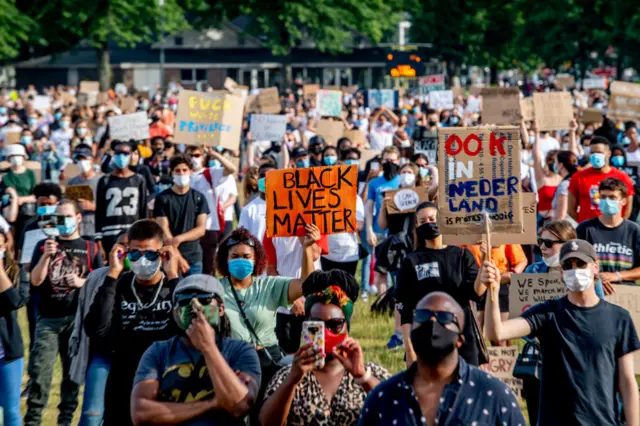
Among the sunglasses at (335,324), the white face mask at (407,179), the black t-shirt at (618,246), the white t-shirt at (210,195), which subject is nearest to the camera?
the sunglasses at (335,324)

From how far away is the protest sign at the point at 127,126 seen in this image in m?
17.1

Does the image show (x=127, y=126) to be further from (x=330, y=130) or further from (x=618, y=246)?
(x=618, y=246)

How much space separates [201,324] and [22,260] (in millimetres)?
4341

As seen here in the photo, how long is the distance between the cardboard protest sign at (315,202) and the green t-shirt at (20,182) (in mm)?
6965

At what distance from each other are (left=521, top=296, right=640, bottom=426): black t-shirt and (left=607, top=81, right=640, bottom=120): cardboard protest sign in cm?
1223

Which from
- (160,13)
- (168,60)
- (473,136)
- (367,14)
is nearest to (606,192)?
(473,136)

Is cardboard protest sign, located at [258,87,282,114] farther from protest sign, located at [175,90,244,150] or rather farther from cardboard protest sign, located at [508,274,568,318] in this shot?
cardboard protest sign, located at [508,274,568,318]

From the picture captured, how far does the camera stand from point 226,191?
1325 centimetres

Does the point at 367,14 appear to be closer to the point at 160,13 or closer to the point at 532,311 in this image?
the point at 160,13

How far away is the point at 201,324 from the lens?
5109mm

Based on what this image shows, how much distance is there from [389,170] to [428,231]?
5041 mm

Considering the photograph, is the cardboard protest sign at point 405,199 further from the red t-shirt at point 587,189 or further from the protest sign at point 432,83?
the protest sign at point 432,83

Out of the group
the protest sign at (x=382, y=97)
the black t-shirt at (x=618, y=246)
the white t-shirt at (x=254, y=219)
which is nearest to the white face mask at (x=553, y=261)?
the black t-shirt at (x=618, y=246)

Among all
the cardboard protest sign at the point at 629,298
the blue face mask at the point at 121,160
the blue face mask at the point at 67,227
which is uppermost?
the blue face mask at the point at 121,160
